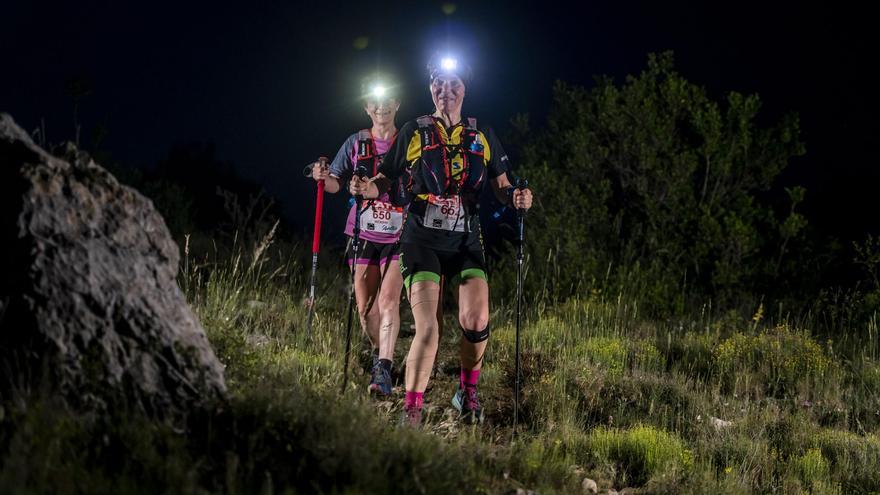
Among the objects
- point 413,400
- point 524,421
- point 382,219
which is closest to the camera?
point 413,400

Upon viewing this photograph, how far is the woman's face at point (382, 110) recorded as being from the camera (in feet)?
25.8

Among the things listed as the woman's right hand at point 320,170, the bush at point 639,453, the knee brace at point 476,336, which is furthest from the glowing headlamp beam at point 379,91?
the bush at point 639,453

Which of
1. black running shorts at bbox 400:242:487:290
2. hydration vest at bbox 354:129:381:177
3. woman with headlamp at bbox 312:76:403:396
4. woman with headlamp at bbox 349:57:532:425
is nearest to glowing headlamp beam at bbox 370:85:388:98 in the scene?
woman with headlamp at bbox 312:76:403:396

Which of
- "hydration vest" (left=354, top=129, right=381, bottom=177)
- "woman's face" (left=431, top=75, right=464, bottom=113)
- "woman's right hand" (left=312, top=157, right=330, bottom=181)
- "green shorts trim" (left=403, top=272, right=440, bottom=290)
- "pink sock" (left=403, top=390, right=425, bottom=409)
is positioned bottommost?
"pink sock" (left=403, top=390, right=425, bottom=409)

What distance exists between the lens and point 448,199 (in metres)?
6.26

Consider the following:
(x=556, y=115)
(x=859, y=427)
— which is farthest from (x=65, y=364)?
(x=556, y=115)

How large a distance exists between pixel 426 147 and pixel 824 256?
8278 millimetres

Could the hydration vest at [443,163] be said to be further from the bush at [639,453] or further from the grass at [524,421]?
the bush at [639,453]

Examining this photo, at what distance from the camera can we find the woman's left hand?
21.1ft

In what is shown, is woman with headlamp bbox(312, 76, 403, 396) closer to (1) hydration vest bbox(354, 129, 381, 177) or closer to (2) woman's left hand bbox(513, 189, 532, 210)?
(1) hydration vest bbox(354, 129, 381, 177)

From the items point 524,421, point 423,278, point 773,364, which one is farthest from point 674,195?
point 423,278

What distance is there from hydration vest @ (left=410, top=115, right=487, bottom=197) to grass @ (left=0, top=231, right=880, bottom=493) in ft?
5.09

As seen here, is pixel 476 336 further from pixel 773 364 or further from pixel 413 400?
pixel 773 364

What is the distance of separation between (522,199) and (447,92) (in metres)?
0.99
